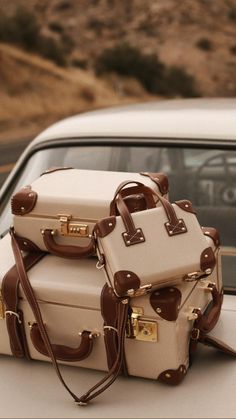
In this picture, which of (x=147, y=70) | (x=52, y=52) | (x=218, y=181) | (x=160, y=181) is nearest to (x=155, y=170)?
(x=218, y=181)

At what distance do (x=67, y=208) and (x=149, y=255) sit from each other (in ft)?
1.11

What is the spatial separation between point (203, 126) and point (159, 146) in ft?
0.66

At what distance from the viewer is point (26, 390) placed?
170 cm

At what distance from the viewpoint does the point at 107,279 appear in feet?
5.36

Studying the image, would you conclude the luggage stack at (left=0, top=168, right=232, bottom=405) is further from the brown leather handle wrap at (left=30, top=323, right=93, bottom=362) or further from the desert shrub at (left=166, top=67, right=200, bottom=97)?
the desert shrub at (left=166, top=67, right=200, bottom=97)

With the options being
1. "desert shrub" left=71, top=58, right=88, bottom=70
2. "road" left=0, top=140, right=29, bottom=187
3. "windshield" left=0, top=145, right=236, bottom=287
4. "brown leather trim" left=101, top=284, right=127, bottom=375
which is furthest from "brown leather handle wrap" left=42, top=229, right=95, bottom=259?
"desert shrub" left=71, top=58, right=88, bottom=70

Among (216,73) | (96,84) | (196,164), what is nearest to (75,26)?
(216,73)

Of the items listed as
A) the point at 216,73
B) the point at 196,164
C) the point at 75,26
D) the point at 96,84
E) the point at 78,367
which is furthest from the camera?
the point at 75,26

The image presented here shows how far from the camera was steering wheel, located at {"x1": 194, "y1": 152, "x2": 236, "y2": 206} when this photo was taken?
354 centimetres

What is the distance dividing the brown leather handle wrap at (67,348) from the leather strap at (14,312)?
0.18ft

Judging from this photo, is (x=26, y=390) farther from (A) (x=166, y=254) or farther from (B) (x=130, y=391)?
(A) (x=166, y=254)

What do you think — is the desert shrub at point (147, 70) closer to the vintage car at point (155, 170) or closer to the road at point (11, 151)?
the road at point (11, 151)

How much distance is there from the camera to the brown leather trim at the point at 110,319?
1692 mm

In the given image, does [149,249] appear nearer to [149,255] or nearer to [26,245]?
[149,255]
